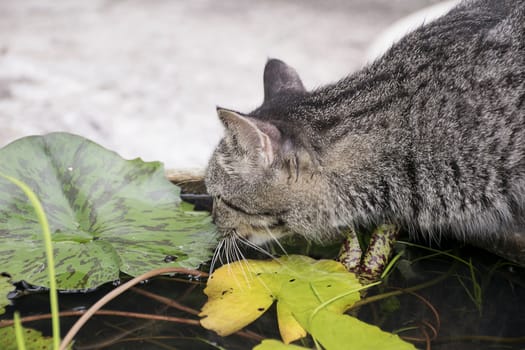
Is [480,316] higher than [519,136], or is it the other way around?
[519,136]

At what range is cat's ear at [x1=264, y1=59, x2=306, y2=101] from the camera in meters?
2.15

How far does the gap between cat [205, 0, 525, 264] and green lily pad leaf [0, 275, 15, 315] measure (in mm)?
645

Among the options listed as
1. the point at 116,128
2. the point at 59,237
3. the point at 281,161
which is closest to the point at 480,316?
the point at 281,161

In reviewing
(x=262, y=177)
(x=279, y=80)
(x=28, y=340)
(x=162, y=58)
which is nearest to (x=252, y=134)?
(x=262, y=177)

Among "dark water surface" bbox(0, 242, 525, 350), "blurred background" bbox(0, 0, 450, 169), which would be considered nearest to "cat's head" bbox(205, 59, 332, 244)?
"dark water surface" bbox(0, 242, 525, 350)

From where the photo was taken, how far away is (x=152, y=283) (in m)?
1.94

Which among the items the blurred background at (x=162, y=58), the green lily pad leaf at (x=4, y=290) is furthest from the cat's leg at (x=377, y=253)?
the green lily pad leaf at (x=4, y=290)

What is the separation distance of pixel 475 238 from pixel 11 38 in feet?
9.86

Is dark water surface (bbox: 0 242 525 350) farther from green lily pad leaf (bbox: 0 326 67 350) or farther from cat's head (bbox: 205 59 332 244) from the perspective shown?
cat's head (bbox: 205 59 332 244)

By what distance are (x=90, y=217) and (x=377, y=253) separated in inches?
34.4

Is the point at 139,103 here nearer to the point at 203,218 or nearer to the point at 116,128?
the point at 116,128

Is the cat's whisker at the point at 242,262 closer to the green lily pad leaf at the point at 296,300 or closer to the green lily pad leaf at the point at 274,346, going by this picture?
the green lily pad leaf at the point at 296,300

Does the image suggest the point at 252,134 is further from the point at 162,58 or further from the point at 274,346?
the point at 162,58

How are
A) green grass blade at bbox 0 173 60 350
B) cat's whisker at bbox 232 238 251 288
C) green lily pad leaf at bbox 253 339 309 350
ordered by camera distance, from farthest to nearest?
cat's whisker at bbox 232 238 251 288 → green lily pad leaf at bbox 253 339 309 350 → green grass blade at bbox 0 173 60 350
